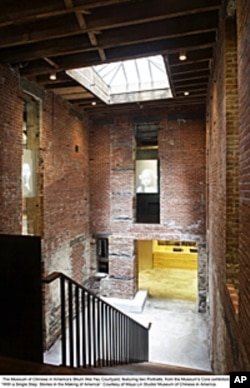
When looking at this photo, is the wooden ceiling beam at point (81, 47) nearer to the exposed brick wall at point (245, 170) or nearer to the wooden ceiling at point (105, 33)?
the wooden ceiling at point (105, 33)

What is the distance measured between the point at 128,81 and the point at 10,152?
3541mm

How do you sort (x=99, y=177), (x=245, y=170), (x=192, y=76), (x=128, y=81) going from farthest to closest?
(x=99, y=177) → (x=128, y=81) → (x=192, y=76) → (x=245, y=170)

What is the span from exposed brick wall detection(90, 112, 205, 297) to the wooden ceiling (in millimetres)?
2462

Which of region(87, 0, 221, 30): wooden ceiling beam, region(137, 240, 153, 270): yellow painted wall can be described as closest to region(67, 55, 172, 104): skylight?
region(87, 0, 221, 30): wooden ceiling beam

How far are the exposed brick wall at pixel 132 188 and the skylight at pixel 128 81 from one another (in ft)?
3.70

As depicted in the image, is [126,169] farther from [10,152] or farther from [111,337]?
[111,337]

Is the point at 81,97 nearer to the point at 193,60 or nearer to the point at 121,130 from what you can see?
the point at 121,130

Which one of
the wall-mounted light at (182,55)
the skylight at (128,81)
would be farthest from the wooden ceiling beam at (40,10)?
the skylight at (128,81)

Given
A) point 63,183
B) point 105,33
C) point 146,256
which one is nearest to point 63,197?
point 63,183

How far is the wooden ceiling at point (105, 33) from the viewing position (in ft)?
10.5

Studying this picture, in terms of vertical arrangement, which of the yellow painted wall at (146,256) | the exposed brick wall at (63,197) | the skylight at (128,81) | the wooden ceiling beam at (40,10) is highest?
the skylight at (128,81)

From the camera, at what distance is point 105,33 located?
3.85 metres

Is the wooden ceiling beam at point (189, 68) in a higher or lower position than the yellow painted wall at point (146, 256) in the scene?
higher

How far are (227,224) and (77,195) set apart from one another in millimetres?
5305
